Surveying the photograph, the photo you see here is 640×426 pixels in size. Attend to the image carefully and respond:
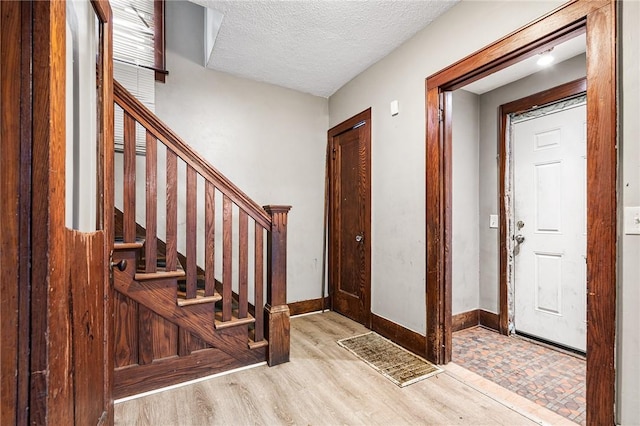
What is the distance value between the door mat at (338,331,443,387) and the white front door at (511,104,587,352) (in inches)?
49.3

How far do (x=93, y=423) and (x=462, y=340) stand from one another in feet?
8.77

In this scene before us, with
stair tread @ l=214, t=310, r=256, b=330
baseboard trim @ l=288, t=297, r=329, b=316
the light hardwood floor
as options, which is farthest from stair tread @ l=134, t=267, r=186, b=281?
baseboard trim @ l=288, t=297, r=329, b=316

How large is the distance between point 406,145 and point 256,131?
5.12 ft

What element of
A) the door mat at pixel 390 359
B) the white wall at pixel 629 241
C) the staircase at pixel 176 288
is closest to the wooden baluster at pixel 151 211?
the staircase at pixel 176 288

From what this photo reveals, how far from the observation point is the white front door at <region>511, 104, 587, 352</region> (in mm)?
2410

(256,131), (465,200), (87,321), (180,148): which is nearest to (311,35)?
(256,131)

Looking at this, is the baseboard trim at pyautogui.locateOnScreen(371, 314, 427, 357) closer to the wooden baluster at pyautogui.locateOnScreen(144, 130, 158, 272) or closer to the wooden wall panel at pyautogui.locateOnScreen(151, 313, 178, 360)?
the wooden wall panel at pyautogui.locateOnScreen(151, 313, 178, 360)

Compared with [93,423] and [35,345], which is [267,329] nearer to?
[93,423]

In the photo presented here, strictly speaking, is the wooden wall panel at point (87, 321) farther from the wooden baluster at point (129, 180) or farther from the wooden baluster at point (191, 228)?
the wooden baluster at point (191, 228)

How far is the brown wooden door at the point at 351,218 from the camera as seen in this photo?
2969 millimetres

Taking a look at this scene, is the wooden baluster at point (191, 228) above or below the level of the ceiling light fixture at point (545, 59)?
below

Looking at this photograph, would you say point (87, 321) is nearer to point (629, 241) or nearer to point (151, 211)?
point (151, 211)

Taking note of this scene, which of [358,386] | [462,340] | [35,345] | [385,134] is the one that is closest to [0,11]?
[35,345]

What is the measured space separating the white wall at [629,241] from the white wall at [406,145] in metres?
0.64
